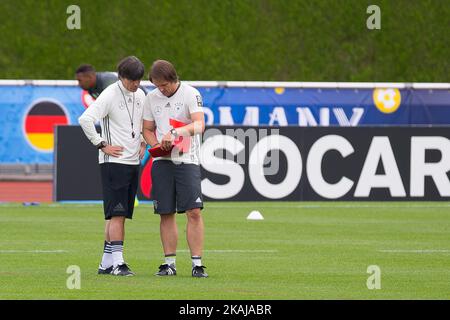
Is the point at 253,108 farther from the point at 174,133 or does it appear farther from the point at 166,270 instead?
the point at 174,133

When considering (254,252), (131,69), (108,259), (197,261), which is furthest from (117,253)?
(254,252)

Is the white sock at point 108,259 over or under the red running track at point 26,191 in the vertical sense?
under

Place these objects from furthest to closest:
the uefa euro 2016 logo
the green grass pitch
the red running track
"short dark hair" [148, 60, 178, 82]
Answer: the uefa euro 2016 logo, the red running track, "short dark hair" [148, 60, 178, 82], the green grass pitch

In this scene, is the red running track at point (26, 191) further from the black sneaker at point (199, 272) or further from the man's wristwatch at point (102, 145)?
the black sneaker at point (199, 272)

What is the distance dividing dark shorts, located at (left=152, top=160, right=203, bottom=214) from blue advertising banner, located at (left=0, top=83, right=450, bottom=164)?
17.1 metres

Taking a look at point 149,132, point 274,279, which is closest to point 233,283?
point 274,279

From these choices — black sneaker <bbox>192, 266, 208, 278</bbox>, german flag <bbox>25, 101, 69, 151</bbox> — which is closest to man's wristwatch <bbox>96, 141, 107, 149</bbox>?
black sneaker <bbox>192, 266, 208, 278</bbox>

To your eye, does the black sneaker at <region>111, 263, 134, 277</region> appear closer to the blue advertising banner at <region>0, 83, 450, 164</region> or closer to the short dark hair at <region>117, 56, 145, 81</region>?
the short dark hair at <region>117, 56, 145, 81</region>

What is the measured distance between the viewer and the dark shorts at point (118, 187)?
12914mm

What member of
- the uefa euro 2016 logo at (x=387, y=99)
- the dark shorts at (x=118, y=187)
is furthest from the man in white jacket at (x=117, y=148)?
the uefa euro 2016 logo at (x=387, y=99)

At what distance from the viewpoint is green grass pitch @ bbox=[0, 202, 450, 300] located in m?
11.6
